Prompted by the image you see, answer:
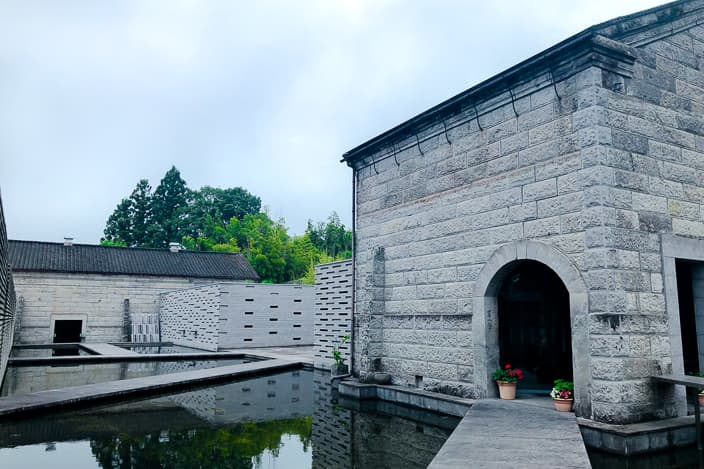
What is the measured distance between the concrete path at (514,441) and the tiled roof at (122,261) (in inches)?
992

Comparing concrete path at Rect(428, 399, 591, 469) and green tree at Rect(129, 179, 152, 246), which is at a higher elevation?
green tree at Rect(129, 179, 152, 246)

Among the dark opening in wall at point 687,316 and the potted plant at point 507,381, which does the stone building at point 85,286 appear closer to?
the potted plant at point 507,381

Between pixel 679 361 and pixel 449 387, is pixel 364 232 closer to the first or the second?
pixel 449 387

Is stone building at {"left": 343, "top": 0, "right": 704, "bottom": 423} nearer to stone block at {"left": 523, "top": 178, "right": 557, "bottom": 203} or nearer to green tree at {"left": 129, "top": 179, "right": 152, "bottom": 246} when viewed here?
stone block at {"left": 523, "top": 178, "right": 557, "bottom": 203}

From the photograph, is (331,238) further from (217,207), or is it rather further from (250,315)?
(250,315)

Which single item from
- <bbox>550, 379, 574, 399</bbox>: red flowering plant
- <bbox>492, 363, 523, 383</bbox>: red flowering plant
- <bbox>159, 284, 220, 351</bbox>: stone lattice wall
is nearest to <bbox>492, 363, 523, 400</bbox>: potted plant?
<bbox>492, 363, 523, 383</bbox>: red flowering plant

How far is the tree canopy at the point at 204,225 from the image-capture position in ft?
170

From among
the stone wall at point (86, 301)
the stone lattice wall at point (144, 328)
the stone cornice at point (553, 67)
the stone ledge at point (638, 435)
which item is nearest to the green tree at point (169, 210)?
the stone wall at point (86, 301)

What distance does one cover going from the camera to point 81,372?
13.3 metres

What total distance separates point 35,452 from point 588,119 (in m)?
7.29

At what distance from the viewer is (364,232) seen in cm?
1039

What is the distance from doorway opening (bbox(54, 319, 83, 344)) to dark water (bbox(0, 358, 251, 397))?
39.8 feet

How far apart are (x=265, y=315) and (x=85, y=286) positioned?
1193 centimetres

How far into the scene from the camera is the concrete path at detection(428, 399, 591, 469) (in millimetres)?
4125
